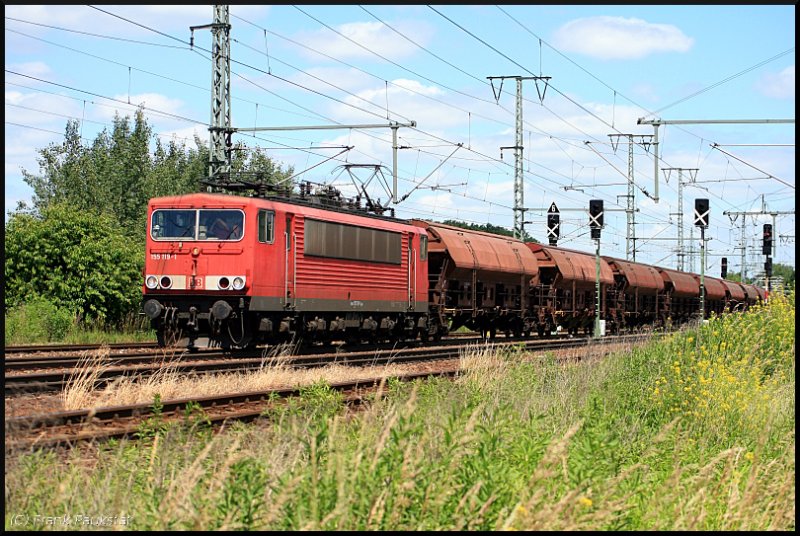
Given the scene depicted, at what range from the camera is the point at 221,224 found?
20.4 metres

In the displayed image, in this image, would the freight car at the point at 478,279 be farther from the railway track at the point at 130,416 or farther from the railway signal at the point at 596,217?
the railway track at the point at 130,416

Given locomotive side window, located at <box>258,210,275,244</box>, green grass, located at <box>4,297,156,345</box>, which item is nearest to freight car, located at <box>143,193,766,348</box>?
locomotive side window, located at <box>258,210,275,244</box>

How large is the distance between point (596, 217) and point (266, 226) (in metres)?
11.4

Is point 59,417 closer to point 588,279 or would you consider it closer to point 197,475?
point 197,475

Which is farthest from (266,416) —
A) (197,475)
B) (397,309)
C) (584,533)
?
(397,309)

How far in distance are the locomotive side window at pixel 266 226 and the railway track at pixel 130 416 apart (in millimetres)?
5274

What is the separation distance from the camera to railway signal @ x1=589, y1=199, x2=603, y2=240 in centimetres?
2773

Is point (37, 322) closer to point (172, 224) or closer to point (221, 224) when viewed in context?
point (172, 224)

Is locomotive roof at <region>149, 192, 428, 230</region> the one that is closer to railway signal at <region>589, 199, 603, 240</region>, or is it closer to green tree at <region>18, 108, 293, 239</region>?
railway signal at <region>589, 199, 603, 240</region>

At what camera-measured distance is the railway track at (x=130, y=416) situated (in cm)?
872

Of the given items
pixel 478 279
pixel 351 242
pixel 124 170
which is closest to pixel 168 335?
pixel 351 242

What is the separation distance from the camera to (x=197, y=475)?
6246 mm

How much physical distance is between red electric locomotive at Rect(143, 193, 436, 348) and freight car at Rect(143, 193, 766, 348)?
22 mm

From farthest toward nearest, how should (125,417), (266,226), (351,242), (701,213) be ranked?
1. (701,213)
2. (351,242)
3. (266,226)
4. (125,417)
